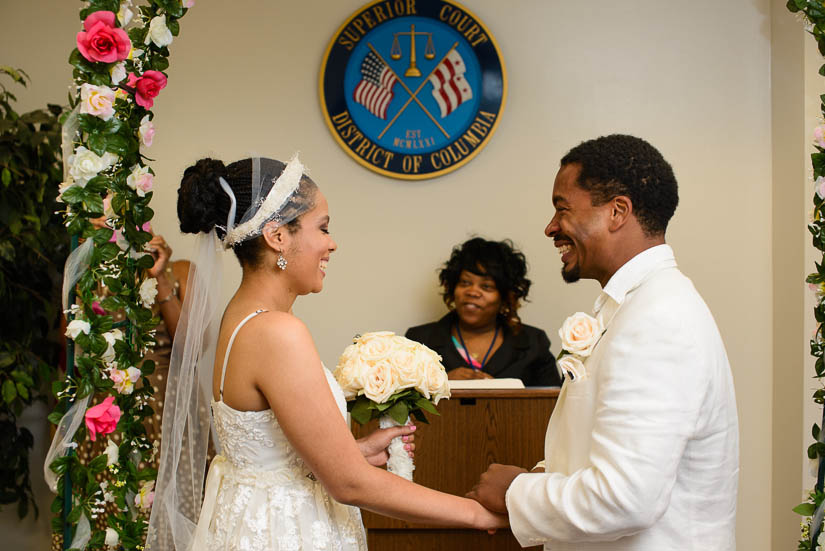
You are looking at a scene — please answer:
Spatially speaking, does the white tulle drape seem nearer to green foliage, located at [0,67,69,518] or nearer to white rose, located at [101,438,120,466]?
white rose, located at [101,438,120,466]

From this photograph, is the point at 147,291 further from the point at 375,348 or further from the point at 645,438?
the point at 645,438

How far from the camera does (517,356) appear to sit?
13.9 ft

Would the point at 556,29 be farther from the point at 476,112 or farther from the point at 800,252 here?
the point at 800,252

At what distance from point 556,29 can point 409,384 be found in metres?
3.23

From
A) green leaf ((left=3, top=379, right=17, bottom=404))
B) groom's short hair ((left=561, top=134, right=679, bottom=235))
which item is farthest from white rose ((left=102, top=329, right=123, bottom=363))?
green leaf ((left=3, top=379, right=17, bottom=404))

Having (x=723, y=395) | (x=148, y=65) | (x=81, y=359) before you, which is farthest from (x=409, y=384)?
(x=148, y=65)

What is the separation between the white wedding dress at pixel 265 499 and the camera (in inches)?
79.7

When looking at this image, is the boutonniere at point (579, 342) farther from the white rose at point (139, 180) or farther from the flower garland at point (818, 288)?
the white rose at point (139, 180)

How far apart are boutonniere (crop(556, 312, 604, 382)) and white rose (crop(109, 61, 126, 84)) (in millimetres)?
1472

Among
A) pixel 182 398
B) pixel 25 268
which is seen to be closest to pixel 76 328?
pixel 182 398

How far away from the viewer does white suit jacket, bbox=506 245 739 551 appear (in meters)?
1.69

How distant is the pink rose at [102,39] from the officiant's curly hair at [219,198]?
45 cm

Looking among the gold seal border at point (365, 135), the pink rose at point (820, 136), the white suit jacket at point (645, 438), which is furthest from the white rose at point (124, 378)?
the gold seal border at point (365, 135)

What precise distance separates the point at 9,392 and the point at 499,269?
8.31 ft
